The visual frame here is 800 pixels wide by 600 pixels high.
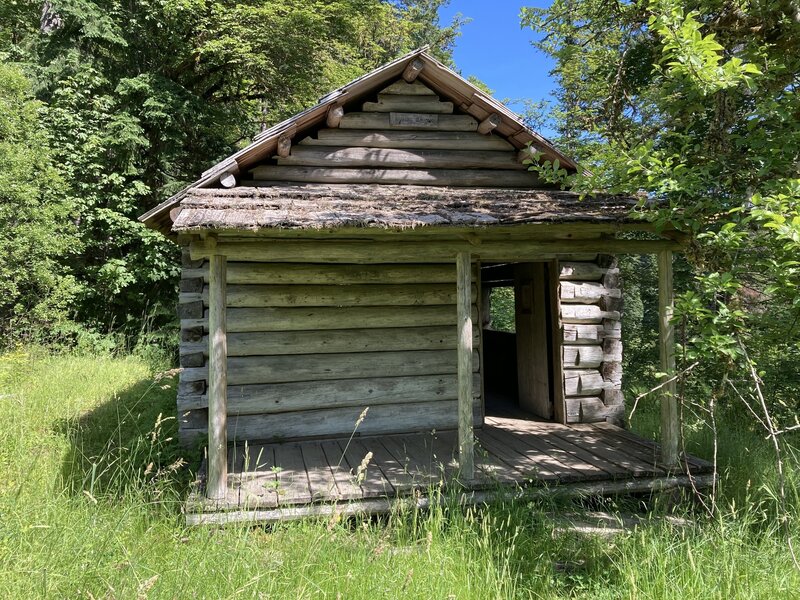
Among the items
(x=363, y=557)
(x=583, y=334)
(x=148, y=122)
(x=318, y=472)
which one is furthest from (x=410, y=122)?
(x=148, y=122)

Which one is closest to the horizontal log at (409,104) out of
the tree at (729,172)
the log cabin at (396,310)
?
the log cabin at (396,310)

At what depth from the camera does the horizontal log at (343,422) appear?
6.23 metres

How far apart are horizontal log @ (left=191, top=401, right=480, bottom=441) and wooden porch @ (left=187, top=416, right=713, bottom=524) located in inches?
5.4

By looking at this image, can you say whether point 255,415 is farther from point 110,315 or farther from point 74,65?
point 74,65

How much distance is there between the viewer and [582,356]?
703cm

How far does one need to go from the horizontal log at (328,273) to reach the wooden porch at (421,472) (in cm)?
209

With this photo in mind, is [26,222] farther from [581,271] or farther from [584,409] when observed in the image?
[584,409]

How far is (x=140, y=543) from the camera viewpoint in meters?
3.26

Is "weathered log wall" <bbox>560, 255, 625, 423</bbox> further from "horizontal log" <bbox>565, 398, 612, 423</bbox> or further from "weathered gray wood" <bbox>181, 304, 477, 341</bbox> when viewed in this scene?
"weathered gray wood" <bbox>181, 304, 477, 341</bbox>

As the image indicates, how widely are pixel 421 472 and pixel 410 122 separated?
173 inches

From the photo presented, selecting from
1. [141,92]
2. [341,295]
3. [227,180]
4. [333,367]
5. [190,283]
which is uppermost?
[141,92]

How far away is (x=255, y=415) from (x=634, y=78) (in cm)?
861

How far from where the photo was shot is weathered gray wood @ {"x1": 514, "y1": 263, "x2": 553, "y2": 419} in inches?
292

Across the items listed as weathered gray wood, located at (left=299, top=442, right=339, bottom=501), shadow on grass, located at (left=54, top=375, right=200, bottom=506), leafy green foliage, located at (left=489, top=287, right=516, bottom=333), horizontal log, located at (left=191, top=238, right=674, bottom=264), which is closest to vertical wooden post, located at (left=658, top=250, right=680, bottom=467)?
horizontal log, located at (left=191, top=238, right=674, bottom=264)
